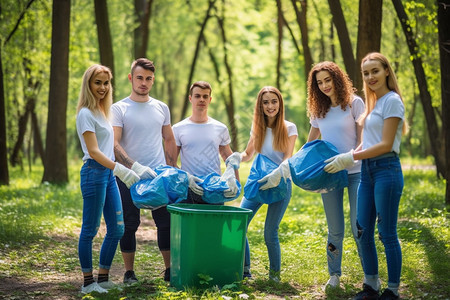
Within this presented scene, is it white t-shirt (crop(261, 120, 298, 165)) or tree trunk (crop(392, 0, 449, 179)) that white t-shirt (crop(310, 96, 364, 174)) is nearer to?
white t-shirt (crop(261, 120, 298, 165))

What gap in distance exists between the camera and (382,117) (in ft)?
14.5

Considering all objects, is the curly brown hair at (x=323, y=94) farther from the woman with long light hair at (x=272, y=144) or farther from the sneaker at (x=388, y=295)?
the sneaker at (x=388, y=295)

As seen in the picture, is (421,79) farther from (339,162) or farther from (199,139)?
(339,162)

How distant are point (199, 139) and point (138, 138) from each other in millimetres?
594

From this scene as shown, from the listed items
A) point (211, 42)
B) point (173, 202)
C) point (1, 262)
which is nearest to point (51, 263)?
point (1, 262)

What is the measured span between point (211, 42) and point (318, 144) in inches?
859

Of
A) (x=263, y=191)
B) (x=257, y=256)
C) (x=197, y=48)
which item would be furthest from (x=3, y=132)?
(x=197, y=48)

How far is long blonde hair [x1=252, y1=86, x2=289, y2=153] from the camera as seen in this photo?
5523 millimetres

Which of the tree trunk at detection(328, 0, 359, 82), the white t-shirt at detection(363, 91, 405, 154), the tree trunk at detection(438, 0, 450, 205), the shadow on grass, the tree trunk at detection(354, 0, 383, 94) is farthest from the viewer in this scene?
the tree trunk at detection(328, 0, 359, 82)

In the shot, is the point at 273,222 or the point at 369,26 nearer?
the point at 273,222

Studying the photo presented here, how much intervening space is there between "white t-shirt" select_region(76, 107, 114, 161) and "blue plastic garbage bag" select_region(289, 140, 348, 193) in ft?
5.45

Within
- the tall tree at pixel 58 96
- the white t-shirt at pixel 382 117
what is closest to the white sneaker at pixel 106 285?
the white t-shirt at pixel 382 117

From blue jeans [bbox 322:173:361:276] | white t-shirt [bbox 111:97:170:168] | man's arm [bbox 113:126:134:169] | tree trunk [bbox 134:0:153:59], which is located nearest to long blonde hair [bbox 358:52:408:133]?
blue jeans [bbox 322:173:361:276]

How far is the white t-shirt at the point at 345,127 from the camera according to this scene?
5043 mm
